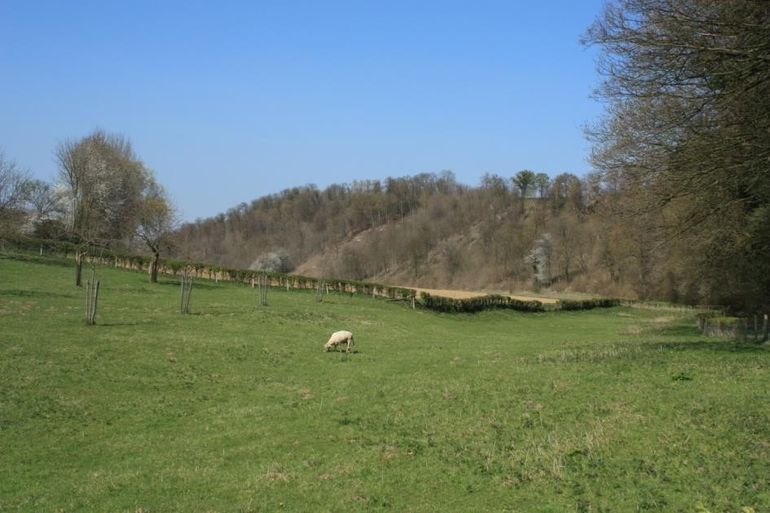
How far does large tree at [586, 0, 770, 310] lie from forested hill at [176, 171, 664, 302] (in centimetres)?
4619

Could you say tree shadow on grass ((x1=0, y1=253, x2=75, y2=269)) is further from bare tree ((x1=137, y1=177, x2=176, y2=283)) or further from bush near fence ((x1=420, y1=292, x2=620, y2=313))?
bush near fence ((x1=420, y1=292, x2=620, y2=313))

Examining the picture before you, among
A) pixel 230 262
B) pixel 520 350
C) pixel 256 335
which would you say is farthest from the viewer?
pixel 230 262

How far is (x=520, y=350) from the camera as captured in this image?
24.4 m

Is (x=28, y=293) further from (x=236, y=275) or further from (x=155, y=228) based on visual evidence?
(x=236, y=275)

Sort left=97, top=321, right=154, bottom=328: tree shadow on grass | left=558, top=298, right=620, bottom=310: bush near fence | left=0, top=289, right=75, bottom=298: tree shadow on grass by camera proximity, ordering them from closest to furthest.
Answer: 1. left=97, top=321, right=154, bottom=328: tree shadow on grass
2. left=0, top=289, right=75, bottom=298: tree shadow on grass
3. left=558, top=298, right=620, bottom=310: bush near fence

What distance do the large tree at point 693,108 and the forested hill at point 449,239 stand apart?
152 ft

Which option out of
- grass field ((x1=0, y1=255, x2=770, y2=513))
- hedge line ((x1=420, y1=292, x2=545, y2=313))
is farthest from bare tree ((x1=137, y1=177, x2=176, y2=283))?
grass field ((x1=0, y1=255, x2=770, y2=513))

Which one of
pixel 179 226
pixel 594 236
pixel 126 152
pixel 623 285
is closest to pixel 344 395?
pixel 179 226

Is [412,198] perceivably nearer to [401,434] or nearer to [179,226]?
[179,226]

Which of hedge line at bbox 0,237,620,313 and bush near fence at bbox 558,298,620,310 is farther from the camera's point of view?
bush near fence at bbox 558,298,620,310

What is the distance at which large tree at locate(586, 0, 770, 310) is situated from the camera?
1048 centimetres

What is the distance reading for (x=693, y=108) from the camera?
13.2 m

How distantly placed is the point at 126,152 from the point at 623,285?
73147mm

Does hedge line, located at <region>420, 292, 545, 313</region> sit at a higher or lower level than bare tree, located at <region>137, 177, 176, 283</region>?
lower
